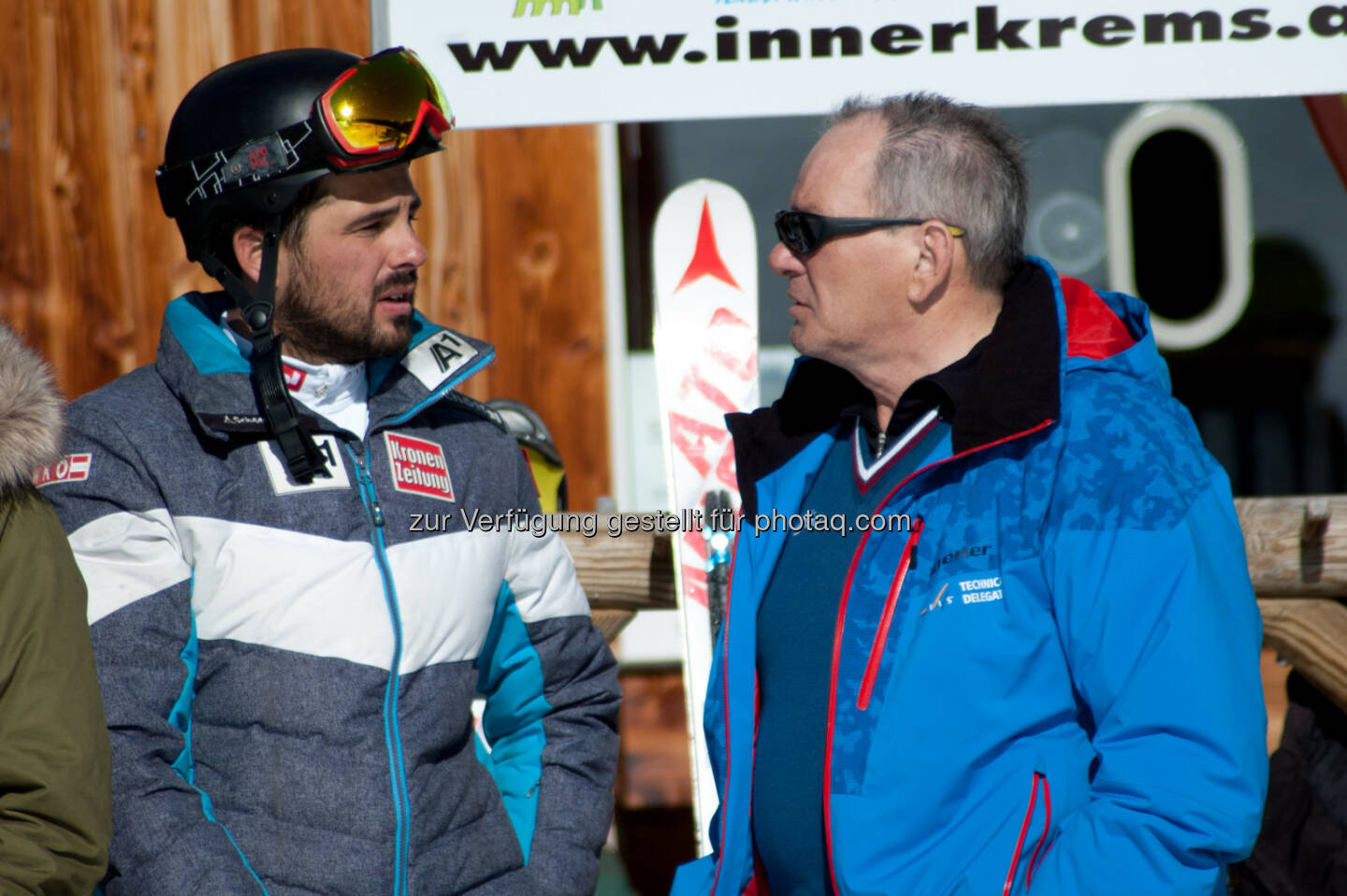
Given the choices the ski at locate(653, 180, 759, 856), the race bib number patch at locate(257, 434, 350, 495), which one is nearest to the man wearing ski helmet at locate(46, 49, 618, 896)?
the race bib number patch at locate(257, 434, 350, 495)

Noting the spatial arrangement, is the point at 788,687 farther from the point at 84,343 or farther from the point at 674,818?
the point at 84,343

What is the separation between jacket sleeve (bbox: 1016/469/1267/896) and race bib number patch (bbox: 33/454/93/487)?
129 cm

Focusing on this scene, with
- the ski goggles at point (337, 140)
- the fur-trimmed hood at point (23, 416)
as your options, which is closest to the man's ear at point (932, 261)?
the ski goggles at point (337, 140)

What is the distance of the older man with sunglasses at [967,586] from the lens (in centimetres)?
149

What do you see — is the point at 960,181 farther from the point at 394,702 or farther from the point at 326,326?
the point at 394,702

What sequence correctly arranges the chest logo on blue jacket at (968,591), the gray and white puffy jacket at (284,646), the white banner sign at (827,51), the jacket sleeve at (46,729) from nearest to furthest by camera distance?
the jacket sleeve at (46,729) → the chest logo on blue jacket at (968,591) → the gray and white puffy jacket at (284,646) → the white banner sign at (827,51)

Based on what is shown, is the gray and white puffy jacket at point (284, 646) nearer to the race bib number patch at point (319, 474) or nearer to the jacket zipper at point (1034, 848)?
the race bib number patch at point (319, 474)

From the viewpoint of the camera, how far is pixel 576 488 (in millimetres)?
4379

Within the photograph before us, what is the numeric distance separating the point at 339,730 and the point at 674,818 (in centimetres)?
289

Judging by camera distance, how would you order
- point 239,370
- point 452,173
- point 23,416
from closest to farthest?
point 23,416 → point 239,370 → point 452,173

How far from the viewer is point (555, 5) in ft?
8.63

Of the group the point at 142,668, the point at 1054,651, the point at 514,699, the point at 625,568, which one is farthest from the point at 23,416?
the point at 625,568

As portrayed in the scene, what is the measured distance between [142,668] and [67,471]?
0.30 m

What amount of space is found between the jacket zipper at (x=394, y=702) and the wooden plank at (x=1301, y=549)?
1851 millimetres
